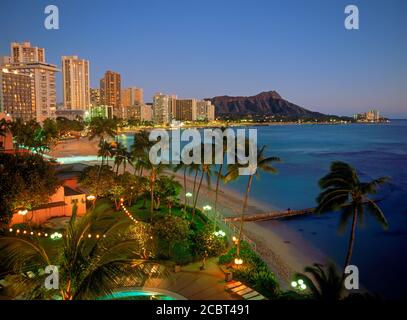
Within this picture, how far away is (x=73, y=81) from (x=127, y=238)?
203066mm

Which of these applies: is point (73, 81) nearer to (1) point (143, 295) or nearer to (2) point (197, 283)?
(2) point (197, 283)

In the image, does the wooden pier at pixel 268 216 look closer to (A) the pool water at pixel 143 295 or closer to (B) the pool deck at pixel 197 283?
(B) the pool deck at pixel 197 283

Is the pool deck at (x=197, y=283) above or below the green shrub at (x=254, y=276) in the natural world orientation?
above

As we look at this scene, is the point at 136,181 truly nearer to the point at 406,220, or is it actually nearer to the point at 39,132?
the point at 406,220

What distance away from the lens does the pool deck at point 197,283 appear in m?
10.9

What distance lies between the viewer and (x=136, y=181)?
78.6 feet

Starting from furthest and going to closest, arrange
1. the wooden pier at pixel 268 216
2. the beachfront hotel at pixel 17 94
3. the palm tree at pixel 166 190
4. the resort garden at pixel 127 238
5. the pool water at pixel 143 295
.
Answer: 1. the beachfront hotel at pixel 17 94
2. the wooden pier at pixel 268 216
3. the palm tree at pixel 166 190
4. the pool water at pixel 143 295
5. the resort garden at pixel 127 238

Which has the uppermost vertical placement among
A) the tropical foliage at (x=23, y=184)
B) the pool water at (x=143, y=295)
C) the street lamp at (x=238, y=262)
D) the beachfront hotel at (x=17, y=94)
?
the beachfront hotel at (x=17, y=94)

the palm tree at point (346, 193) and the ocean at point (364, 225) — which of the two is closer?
the palm tree at point (346, 193)

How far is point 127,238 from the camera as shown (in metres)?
5.89

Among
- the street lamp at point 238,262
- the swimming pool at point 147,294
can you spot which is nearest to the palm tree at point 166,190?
the street lamp at point 238,262

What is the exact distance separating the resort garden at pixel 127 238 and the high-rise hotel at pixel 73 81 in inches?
6973

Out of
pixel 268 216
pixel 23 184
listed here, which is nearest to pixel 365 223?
pixel 268 216

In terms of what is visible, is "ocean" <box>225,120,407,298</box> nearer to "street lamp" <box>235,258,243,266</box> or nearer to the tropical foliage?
"street lamp" <box>235,258,243,266</box>
